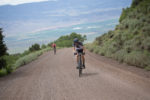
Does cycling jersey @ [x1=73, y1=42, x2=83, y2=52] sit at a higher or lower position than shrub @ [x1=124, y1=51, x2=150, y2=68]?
higher

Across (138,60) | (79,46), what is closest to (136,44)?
(138,60)

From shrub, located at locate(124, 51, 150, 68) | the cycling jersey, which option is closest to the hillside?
shrub, located at locate(124, 51, 150, 68)

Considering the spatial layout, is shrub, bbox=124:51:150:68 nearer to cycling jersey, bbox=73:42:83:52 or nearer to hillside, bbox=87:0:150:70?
hillside, bbox=87:0:150:70

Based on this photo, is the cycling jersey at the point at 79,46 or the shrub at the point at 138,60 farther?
the shrub at the point at 138,60

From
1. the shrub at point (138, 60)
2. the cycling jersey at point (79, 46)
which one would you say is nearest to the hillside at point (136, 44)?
the shrub at point (138, 60)

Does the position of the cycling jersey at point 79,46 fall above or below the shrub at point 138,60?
above

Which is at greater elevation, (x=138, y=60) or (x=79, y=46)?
(x=79, y=46)

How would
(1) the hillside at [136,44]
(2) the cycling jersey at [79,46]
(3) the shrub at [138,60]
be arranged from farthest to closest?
(1) the hillside at [136,44]
(3) the shrub at [138,60]
(2) the cycling jersey at [79,46]

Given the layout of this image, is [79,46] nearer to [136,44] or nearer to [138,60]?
[138,60]

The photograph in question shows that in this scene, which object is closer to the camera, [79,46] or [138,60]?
[79,46]

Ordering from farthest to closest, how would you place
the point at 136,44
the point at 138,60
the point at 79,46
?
the point at 136,44 < the point at 138,60 < the point at 79,46

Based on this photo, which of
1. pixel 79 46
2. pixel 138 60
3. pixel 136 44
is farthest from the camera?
pixel 136 44

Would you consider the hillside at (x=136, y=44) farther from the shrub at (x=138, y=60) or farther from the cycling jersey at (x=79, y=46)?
the cycling jersey at (x=79, y=46)

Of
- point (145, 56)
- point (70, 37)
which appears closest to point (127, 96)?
point (145, 56)
